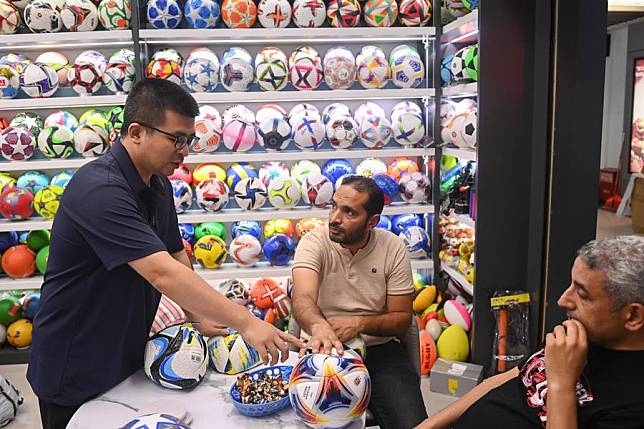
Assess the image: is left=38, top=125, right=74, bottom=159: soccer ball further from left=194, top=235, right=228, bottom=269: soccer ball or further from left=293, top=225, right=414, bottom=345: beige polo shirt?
left=293, top=225, right=414, bottom=345: beige polo shirt

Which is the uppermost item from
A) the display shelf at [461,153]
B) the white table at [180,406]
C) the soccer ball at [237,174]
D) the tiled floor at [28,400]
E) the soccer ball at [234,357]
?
the display shelf at [461,153]

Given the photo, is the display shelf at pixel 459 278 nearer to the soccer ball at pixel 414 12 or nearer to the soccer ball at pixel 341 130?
the soccer ball at pixel 341 130

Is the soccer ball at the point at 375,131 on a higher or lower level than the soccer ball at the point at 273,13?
lower

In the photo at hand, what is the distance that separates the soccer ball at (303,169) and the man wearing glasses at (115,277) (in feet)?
7.97

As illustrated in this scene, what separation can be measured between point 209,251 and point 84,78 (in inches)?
59.0

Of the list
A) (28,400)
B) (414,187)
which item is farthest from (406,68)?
(28,400)

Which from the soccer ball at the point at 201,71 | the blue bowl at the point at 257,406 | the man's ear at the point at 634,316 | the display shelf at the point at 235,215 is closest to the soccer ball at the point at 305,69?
the soccer ball at the point at 201,71

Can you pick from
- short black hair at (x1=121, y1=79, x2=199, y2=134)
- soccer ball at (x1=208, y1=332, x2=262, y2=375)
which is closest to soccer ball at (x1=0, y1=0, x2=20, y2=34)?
short black hair at (x1=121, y1=79, x2=199, y2=134)

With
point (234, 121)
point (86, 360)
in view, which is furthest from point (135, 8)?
point (86, 360)

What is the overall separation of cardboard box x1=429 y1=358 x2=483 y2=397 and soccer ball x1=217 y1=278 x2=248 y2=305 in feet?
4.68

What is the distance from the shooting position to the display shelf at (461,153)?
13.0 feet

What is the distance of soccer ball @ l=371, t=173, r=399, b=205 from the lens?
4.41 metres

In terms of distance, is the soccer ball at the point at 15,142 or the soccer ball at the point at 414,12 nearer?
the soccer ball at the point at 15,142

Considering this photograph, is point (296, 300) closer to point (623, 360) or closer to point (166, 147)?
point (166, 147)
